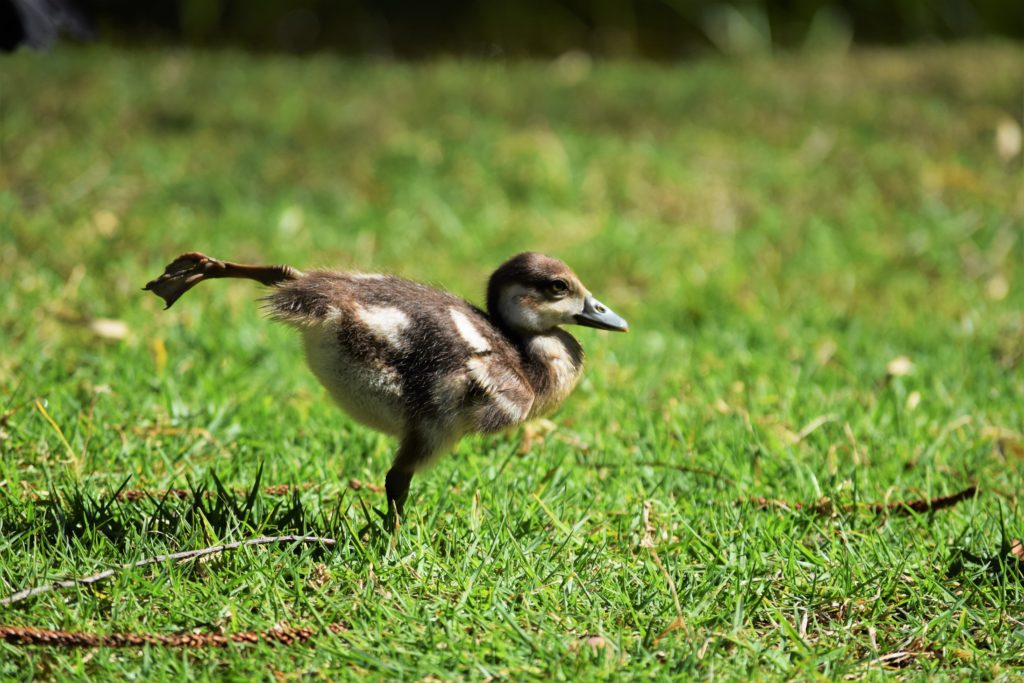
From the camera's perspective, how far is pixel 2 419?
362 cm

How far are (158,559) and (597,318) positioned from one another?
128 cm

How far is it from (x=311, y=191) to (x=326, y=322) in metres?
3.84

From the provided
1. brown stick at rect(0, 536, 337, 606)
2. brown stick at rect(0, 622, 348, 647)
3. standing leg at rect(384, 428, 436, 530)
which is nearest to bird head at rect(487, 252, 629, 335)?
standing leg at rect(384, 428, 436, 530)

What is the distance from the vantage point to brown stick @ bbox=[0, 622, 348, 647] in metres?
2.62

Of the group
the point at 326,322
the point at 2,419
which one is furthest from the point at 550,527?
the point at 2,419

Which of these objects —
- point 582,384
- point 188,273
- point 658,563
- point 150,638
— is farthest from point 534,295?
point 582,384

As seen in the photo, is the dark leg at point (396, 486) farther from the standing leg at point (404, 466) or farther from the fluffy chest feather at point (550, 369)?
the fluffy chest feather at point (550, 369)

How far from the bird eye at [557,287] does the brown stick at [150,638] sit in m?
1.01

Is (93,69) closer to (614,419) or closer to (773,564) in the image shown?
(614,419)

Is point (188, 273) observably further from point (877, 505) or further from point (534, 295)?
point (877, 505)

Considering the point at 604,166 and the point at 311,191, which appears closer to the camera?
the point at 311,191

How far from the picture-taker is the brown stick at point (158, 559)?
2.72 meters

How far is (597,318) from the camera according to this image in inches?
130

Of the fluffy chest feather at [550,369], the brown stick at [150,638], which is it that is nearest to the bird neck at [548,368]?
the fluffy chest feather at [550,369]
